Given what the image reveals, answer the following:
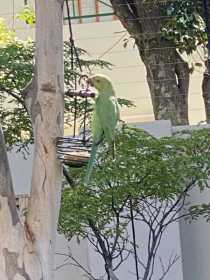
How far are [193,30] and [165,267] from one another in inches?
88.0

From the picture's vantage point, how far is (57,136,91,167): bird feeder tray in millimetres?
2861

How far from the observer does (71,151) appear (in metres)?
2.86

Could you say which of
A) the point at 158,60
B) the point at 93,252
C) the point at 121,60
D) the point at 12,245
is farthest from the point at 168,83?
the point at 12,245

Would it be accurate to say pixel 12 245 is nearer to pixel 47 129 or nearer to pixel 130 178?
pixel 47 129

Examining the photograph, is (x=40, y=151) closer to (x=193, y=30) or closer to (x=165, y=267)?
(x=165, y=267)

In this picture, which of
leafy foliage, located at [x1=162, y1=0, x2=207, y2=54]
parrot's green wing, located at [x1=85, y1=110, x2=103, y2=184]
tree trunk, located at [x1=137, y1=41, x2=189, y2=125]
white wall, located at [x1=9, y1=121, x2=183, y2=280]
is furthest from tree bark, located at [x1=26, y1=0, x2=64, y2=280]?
leafy foliage, located at [x1=162, y1=0, x2=207, y2=54]

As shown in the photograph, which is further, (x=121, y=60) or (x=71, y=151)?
(x=121, y=60)

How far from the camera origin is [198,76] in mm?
6965

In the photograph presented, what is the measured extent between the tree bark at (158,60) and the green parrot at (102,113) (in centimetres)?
288

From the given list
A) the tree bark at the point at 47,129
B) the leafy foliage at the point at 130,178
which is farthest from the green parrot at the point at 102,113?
the leafy foliage at the point at 130,178

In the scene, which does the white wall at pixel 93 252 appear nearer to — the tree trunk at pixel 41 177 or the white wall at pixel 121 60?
the white wall at pixel 121 60

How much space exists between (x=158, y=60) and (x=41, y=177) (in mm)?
3287

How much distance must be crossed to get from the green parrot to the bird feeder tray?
0.22ft

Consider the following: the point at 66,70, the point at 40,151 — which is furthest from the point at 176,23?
the point at 40,151
